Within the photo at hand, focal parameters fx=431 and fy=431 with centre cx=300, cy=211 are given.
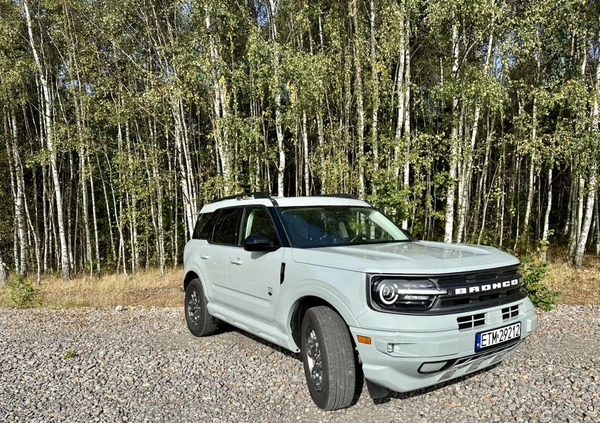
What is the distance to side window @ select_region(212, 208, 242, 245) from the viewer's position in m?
→ 4.98

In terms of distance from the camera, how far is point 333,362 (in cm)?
319

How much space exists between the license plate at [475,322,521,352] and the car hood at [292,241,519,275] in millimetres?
464

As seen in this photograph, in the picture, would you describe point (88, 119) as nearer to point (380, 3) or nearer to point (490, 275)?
point (380, 3)

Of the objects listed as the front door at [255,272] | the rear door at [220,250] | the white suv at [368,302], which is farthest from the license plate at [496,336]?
the rear door at [220,250]

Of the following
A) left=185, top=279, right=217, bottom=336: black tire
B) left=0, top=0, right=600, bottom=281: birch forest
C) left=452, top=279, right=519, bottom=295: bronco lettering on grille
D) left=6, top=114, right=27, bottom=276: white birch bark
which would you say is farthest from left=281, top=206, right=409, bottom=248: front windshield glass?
left=6, top=114, right=27, bottom=276: white birch bark

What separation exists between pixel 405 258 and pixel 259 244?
1399 millimetres

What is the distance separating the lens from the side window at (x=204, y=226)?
18.3ft

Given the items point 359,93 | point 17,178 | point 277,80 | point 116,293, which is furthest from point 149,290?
point 17,178

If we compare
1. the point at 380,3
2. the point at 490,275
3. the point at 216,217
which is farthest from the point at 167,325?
the point at 380,3

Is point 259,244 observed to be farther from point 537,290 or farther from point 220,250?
point 537,290

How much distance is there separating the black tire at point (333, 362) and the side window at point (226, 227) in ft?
6.08

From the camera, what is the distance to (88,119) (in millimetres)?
13758

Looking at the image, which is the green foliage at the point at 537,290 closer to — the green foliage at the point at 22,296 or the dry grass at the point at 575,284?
the dry grass at the point at 575,284

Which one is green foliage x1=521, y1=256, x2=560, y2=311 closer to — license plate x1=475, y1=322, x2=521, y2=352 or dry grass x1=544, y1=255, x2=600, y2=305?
dry grass x1=544, y1=255, x2=600, y2=305
